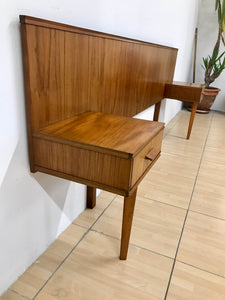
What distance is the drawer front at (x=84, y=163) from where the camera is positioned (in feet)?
2.47

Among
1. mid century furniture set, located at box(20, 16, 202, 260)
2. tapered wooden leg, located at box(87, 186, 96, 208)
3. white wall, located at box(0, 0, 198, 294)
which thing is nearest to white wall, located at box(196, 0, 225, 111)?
white wall, located at box(0, 0, 198, 294)

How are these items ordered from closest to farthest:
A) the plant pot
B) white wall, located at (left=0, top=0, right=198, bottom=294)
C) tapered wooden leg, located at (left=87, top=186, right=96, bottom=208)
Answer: white wall, located at (left=0, top=0, right=198, bottom=294)
tapered wooden leg, located at (left=87, top=186, right=96, bottom=208)
the plant pot

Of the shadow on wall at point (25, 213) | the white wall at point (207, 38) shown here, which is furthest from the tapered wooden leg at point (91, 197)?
the white wall at point (207, 38)

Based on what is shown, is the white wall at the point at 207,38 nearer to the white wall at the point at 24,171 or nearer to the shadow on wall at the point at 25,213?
the white wall at the point at 24,171

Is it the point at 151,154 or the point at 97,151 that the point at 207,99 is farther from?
the point at 97,151

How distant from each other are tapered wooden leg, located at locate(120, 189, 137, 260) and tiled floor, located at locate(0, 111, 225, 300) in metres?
0.06

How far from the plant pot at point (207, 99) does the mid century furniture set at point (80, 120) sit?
258 cm

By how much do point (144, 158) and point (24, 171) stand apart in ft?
1.30

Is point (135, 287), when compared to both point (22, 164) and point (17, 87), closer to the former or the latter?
point (22, 164)

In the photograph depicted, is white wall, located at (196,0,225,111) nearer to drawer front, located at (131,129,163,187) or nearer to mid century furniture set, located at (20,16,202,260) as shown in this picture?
mid century furniture set, located at (20,16,202,260)

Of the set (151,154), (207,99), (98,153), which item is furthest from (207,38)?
(98,153)

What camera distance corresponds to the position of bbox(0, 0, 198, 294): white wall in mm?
715

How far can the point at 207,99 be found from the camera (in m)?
3.51

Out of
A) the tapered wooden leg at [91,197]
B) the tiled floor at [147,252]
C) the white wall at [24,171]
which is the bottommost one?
the tiled floor at [147,252]
